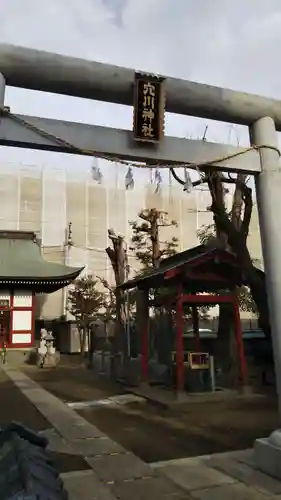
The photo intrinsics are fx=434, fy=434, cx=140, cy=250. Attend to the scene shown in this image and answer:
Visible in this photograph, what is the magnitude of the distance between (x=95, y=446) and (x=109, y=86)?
4.94 meters

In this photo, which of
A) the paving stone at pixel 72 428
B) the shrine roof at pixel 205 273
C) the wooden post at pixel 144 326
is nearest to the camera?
the paving stone at pixel 72 428

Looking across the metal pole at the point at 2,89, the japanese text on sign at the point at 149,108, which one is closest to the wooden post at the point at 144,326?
the japanese text on sign at the point at 149,108

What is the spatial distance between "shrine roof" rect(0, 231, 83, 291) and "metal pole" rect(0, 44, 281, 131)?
20096 millimetres

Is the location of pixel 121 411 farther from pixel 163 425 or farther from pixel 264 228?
pixel 264 228

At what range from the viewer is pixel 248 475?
15.8 ft

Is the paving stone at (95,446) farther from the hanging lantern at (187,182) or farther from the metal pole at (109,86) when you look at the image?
the metal pole at (109,86)

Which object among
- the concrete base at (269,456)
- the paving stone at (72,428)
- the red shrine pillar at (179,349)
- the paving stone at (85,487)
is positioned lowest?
the paving stone at (85,487)

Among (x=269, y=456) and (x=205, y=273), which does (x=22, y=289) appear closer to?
(x=205, y=273)

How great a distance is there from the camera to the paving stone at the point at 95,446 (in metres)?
6.00

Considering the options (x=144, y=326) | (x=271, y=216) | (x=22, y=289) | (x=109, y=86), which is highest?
(x=22, y=289)

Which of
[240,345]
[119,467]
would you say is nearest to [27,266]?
[240,345]

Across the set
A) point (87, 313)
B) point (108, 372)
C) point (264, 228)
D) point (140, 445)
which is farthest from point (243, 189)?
point (87, 313)

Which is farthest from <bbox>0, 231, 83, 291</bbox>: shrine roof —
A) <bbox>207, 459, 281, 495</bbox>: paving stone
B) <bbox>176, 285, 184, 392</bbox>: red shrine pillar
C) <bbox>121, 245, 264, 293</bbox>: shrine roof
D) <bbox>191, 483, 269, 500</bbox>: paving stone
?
<bbox>191, 483, 269, 500</bbox>: paving stone

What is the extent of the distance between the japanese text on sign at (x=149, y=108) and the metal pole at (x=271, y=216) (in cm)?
134
